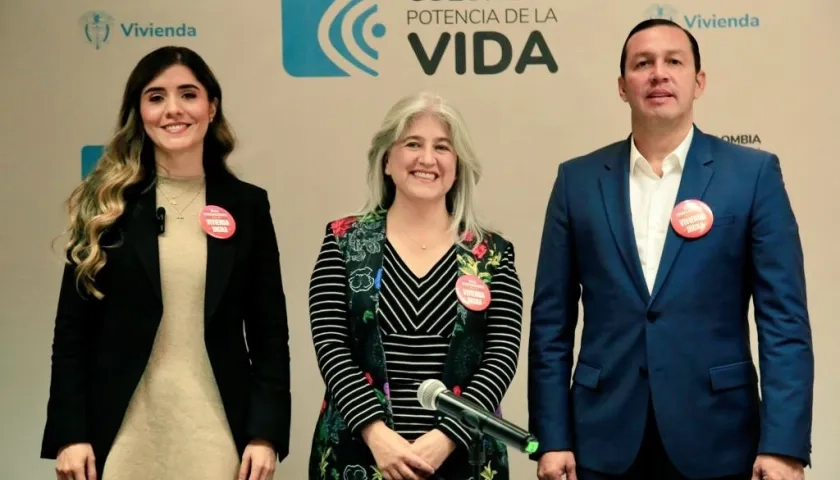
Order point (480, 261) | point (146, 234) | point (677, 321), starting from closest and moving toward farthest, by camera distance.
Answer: point (677, 321) < point (146, 234) < point (480, 261)

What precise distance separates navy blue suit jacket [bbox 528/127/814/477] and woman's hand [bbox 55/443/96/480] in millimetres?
1159

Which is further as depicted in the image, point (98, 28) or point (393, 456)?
point (98, 28)

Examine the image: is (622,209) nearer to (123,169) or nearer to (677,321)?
(677,321)

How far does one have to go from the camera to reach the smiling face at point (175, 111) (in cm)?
267

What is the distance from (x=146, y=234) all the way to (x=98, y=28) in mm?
1724

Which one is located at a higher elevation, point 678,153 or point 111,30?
point 111,30

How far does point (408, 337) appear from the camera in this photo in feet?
8.52

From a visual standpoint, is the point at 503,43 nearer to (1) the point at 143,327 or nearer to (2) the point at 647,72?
(2) the point at 647,72

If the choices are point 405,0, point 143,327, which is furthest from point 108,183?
point 405,0

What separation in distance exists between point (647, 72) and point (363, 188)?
5.11 ft

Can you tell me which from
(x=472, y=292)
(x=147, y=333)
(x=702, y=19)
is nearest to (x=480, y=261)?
(x=472, y=292)

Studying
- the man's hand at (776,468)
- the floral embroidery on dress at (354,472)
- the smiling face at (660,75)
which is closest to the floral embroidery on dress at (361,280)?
the floral embroidery on dress at (354,472)

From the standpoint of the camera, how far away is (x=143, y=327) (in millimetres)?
2516

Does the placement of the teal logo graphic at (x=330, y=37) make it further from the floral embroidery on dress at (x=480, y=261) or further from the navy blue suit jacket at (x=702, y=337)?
the navy blue suit jacket at (x=702, y=337)
